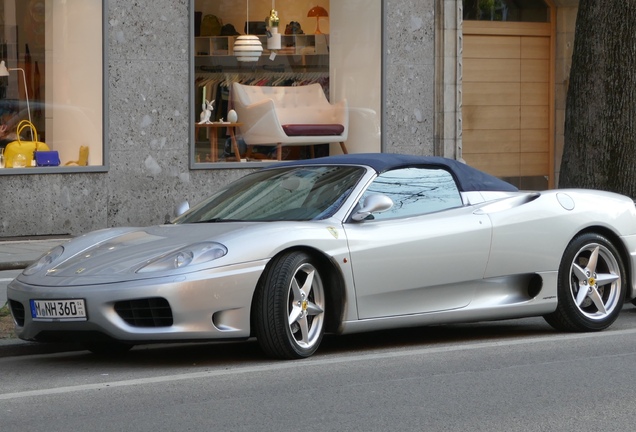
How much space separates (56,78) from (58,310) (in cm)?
883

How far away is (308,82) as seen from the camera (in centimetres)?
1784

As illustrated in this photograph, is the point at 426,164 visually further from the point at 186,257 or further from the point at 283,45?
the point at 283,45

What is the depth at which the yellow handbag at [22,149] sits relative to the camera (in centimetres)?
1572

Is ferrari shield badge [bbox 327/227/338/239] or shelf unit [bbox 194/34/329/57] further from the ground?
shelf unit [bbox 194/34/329/57]

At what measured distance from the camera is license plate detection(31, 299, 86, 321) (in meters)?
7.61

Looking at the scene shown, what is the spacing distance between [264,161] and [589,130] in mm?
5006

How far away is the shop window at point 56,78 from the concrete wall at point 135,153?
0.20 meters

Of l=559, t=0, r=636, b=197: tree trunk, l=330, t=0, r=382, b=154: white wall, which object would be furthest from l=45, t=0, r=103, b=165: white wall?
l=559, t=0, r=636, b=197: tree trunk

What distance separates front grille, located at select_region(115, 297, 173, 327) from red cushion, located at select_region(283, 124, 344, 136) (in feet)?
33.3

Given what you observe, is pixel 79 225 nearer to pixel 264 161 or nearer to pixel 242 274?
pixel 264 161

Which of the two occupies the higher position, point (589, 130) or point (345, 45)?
point (345, 45)

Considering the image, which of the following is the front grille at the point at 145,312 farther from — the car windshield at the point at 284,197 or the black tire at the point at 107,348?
the car windshield at the point at 284,197

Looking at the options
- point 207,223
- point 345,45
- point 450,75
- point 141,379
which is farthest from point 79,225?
point 141,379

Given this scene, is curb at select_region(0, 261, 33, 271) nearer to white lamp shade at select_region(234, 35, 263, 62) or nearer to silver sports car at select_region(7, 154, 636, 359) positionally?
silver sports car at select_region(7, 154, 636, 359)
